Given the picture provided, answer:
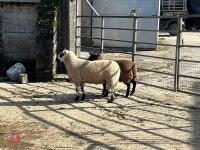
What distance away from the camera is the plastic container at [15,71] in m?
12.3

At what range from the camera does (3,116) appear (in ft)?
28.2

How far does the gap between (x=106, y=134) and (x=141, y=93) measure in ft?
A: 11.5

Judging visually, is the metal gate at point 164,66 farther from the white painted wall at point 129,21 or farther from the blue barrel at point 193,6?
the blue barrel at point 193,6

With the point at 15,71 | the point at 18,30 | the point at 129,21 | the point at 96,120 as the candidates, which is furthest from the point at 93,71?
the point at 129,21

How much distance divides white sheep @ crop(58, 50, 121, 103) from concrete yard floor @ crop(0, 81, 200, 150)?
1.36 ft

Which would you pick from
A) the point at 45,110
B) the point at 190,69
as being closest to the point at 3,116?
the point at 45,110

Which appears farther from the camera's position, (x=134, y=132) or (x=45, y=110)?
(x=45, y=110)

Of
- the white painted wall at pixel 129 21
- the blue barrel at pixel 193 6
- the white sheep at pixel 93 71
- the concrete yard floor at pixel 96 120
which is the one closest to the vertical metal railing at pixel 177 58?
the concrete yard floor at pixel 96 120

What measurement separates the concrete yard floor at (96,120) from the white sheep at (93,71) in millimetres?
414

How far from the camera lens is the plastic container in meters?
12.3

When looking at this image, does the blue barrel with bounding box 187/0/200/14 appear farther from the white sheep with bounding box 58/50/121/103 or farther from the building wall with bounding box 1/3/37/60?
the white sheep with bounding box 58/50/121/103

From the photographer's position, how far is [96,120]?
827 cm

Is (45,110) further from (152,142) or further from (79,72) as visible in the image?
(152,142)

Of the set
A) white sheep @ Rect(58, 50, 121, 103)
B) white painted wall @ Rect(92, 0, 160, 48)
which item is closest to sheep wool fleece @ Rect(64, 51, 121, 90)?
white sheep @ Rect(58, 50, 121, 103)
